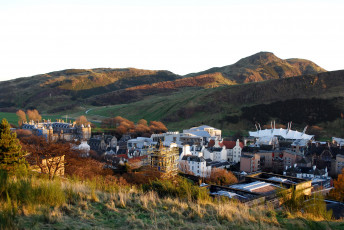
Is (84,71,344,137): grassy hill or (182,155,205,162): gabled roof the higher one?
(84,71,344,137): grassy hill

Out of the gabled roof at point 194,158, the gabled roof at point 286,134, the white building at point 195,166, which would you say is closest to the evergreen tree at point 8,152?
the white building at point 195,166

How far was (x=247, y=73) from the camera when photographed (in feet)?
604

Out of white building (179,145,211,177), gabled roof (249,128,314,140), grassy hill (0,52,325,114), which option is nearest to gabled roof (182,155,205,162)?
white building (179,145,211,177)

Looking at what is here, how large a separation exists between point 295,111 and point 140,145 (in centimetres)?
5648

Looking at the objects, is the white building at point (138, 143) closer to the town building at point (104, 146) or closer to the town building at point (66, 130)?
the town building at point (104, 146)

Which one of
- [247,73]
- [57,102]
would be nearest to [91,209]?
[57,102]

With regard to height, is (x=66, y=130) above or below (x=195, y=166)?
above

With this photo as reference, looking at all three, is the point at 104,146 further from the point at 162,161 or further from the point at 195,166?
the point at 162,161

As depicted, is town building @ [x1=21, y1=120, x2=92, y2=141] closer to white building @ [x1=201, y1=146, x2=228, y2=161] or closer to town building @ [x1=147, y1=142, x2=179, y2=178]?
white building @ [x1=201, y1=146, x2=228, y2=161]

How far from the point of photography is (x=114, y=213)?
6.51 meters

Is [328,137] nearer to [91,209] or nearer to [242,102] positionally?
[242,102]

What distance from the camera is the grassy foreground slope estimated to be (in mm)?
5559

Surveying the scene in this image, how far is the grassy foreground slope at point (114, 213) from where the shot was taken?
18.2 ft

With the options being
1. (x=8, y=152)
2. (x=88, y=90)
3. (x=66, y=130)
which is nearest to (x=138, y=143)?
(x=66, y=130)
